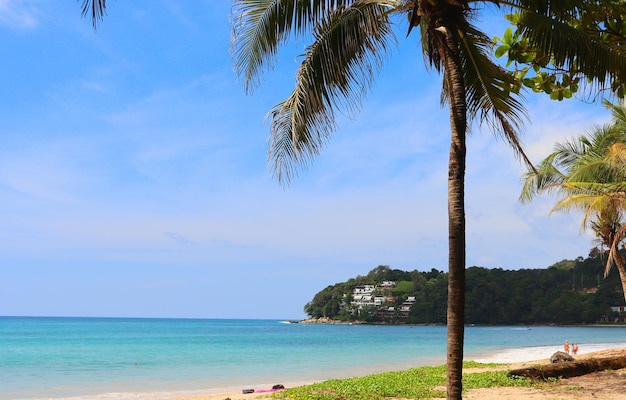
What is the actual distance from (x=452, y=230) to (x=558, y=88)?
7.13 ft

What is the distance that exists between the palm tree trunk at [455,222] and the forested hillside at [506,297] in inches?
3342

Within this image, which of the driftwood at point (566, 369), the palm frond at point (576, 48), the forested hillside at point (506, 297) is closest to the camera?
the palm frond at point (576, 48)

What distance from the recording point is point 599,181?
16.7m

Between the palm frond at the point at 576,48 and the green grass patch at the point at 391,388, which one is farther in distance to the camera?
the green grass patch at the point at 391,388

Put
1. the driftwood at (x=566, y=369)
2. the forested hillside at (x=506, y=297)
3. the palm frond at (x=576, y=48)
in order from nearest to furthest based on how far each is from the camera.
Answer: the palm frond at (x=576, y=48), the driftwood at (x=566, y=369), the forested hillside at (x=506, y=297)

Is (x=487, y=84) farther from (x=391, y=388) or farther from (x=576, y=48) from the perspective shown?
(x=391, y=388)

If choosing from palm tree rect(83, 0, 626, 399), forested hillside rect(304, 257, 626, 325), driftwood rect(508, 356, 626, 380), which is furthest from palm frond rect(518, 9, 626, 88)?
forested hillside rect(304, 257, 626, 325)

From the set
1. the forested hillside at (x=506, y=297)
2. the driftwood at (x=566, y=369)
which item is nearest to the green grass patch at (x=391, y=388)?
the driftwood at (x=566, y=369)

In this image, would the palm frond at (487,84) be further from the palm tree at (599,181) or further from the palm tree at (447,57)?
the palm tree at (599,181)

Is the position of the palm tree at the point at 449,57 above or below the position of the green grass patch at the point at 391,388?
above

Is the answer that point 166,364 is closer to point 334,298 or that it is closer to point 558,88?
point 558,88

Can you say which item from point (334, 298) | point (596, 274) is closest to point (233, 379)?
point (596, 274)

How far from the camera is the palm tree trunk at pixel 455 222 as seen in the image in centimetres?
570

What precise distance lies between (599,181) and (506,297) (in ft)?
294
